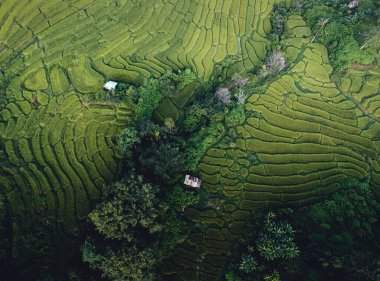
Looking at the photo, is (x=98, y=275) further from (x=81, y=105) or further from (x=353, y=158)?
(x=353, y=158)

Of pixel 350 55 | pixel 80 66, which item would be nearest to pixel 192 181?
pixel 80 66

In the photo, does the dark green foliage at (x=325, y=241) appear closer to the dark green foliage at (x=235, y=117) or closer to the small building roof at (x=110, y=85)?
the dark green foliage at (x=235, y=117)

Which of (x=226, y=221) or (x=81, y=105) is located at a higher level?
(x=81, y=105)

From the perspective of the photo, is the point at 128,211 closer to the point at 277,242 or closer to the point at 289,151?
the point at 277,242

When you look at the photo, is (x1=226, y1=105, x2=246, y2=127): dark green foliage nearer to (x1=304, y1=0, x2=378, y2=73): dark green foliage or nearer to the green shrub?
(x1=304, y1=0, x2=378, y2=73): dark green foliage

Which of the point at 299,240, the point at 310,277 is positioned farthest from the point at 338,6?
the point at 310,277

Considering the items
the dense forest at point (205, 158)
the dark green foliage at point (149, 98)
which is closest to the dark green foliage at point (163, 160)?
the dense forest at point (205, 158)

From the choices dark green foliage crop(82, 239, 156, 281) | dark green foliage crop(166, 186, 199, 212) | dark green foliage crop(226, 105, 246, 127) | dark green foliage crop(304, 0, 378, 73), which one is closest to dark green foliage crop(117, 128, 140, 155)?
dark green foliage crop(166, 186, 199, 212)
